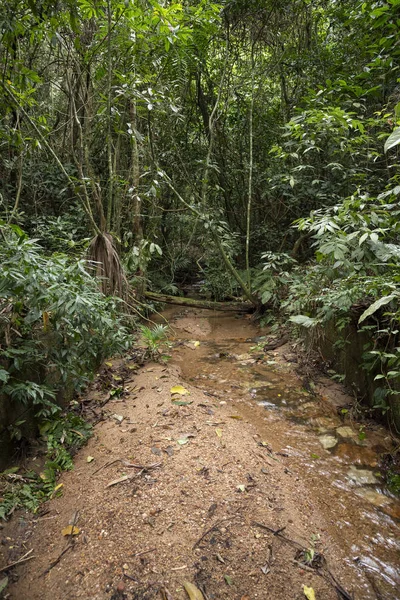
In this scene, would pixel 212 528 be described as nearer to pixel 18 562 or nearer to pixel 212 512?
pixel 212 512

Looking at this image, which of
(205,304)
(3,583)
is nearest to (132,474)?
(3,583)

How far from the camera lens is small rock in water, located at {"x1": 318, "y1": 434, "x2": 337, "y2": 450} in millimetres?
3076

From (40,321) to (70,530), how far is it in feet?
4.82

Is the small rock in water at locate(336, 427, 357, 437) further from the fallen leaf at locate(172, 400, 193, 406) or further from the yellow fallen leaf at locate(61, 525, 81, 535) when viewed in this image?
the yellow fallen leaf at locate(61, 525, 81, 535)

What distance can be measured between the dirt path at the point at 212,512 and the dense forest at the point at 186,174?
62cm

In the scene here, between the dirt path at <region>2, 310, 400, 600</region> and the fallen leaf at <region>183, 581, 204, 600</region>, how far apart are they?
34 mm

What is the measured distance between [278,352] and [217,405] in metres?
1.79

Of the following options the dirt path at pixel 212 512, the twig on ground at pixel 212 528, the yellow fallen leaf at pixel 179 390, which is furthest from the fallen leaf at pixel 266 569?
the yellow fallen leaf at pixel 179 390

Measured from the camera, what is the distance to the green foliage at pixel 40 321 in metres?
2.38

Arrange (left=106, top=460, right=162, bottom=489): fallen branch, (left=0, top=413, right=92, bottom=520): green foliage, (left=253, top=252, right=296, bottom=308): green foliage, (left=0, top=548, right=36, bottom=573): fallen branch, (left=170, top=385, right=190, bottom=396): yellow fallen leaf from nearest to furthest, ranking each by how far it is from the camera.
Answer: (left=0, top=548, right=36, bottom=573): fallen branch
(left=0, top=413, right=92, bottom=520): green foliage
(left=106, top=460, right=162, bottom=489): fallen branch
(left=170, top=385, right=190, bottom=396): yellow fallen leaf
(left=253, top=252, right=296, bottom=308): green foliage

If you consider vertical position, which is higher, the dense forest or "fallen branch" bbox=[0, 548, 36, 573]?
the dense forest

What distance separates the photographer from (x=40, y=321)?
9.37 feet

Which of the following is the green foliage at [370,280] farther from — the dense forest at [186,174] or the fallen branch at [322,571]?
the fallen branch at [322,571]

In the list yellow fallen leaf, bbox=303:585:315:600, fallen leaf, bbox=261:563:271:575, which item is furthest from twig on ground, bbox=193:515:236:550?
yellow fallen leaf, bbox=303:585:315:600
